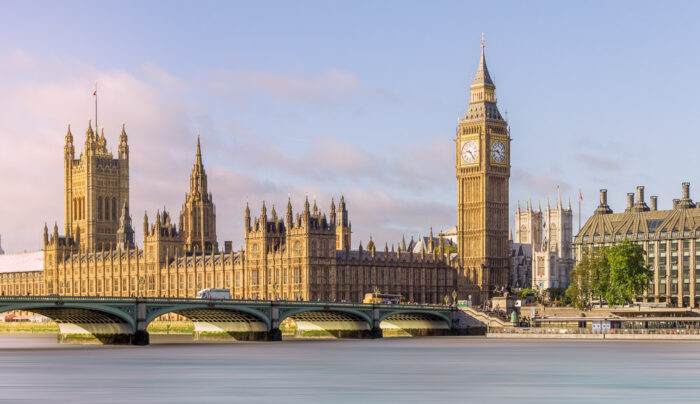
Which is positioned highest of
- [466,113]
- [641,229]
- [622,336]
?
[466,113]

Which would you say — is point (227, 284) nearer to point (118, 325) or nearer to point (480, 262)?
point (480, 262)

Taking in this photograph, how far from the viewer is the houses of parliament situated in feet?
506

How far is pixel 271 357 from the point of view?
85.7 m

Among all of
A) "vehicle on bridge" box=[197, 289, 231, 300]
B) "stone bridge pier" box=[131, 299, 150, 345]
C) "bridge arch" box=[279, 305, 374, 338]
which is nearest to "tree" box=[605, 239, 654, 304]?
"bridge arch" box=[279, 305, 374, 338]

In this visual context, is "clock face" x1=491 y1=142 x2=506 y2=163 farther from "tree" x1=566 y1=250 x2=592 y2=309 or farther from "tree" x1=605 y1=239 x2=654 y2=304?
"tree" x1=605 y1=239 x2=654 y2=304

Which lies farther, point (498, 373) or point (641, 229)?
point (641, 229)

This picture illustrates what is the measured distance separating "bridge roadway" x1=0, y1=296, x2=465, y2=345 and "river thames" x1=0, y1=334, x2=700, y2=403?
2.91 metres

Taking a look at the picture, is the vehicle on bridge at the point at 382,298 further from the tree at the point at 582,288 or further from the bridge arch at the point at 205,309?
the bridge arch at the point at 205,309

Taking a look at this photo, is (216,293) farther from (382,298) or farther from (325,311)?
(325,311)

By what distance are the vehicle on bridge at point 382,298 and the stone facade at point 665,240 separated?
28576 mm

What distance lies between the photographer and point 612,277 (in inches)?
5369

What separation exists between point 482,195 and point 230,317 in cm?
6137

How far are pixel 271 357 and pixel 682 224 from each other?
270 feet

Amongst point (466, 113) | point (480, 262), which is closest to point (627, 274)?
point (480, 262)
